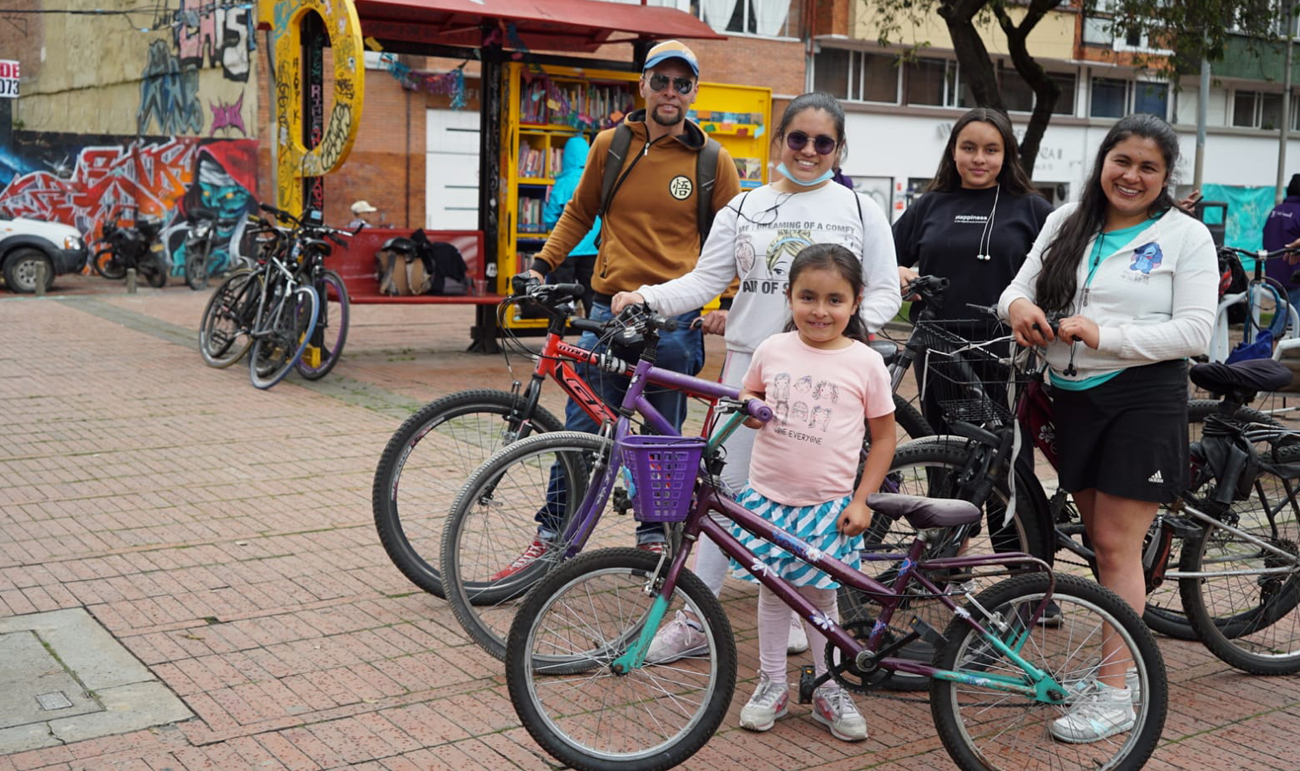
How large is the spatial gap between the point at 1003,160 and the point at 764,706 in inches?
95.5

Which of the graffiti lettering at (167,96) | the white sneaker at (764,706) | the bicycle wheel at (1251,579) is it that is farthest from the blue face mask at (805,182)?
the graffiti lettering at (167,96)

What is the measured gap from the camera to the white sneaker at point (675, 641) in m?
3.72

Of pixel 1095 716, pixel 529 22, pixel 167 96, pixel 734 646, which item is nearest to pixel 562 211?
pixel 529 22

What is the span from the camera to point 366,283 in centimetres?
1173

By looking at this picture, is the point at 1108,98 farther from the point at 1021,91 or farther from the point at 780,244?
the point at 780,244

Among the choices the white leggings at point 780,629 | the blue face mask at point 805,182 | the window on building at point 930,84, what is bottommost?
the white leggings at point 780,629

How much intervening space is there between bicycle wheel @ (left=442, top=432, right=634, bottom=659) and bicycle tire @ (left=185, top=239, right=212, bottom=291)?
1762cm

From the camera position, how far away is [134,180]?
80.6 feet

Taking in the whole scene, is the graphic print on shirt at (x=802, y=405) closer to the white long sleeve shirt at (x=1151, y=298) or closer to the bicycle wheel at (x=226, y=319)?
the white long sleeve shirt at (x=1151, y=298)

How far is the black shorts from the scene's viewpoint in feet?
13.5

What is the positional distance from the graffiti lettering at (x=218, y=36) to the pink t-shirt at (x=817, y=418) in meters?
23.0

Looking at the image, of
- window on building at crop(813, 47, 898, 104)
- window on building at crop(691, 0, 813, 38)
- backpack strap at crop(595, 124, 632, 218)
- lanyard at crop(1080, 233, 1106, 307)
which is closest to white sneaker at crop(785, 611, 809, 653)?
lanyard at crop(1080, 233, 1106, 307)

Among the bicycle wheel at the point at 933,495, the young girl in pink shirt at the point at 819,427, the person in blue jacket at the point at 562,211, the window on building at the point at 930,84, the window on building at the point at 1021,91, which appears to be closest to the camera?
the young girl in pink shirt at the point at 819,427

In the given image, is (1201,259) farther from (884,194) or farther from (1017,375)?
(884,194)
